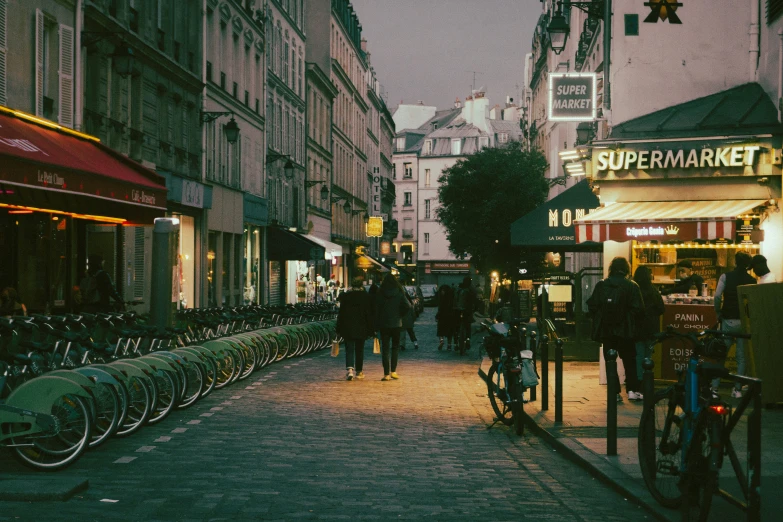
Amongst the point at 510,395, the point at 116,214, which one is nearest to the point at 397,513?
the point at 510,395

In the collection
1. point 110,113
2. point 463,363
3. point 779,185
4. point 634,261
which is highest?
point 110,113

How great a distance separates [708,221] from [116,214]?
32.1 ft

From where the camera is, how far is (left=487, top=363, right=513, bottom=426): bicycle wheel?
12.9 meters

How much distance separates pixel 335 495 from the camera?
8.45m

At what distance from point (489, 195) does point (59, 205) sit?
144 feet

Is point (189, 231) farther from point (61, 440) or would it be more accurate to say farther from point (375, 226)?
point (375, 226)

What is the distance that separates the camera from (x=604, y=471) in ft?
30.6

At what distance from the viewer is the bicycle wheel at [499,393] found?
1292 cm

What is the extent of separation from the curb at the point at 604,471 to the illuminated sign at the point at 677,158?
7330 mm

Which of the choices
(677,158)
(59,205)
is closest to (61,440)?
(59,205)

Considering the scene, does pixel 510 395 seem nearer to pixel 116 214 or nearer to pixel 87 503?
pixel 87 503

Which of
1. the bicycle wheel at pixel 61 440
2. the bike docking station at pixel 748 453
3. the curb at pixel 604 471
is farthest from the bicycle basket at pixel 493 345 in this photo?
the bike docking station at pixel 748 453

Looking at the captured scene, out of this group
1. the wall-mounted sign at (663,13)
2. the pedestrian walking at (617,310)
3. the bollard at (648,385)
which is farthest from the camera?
the wall-mounted sign at (663,13)

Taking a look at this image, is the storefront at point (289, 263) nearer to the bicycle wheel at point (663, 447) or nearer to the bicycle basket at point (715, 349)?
the bicycle wheel at point (663, 447)
